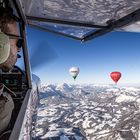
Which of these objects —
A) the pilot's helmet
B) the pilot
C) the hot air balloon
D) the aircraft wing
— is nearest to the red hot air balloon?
the hot air balloon

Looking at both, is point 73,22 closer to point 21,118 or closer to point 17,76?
point 17,76

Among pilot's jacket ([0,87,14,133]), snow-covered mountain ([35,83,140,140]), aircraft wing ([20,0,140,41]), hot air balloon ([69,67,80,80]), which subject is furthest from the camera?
snow-covered mountain ([35,83,140,140])

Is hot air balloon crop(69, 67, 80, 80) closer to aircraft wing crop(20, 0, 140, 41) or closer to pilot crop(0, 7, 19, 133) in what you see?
aircraft wing crop(20, 0, 140, 41)

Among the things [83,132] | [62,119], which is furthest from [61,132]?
[62,119]

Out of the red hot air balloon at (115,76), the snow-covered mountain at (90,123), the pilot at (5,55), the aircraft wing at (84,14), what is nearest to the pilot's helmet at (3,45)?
the pilot at (5,55)

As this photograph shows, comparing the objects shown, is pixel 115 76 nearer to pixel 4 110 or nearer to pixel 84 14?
pixel 84 14

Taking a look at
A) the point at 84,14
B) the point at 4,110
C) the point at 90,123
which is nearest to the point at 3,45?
the point at 4,110
